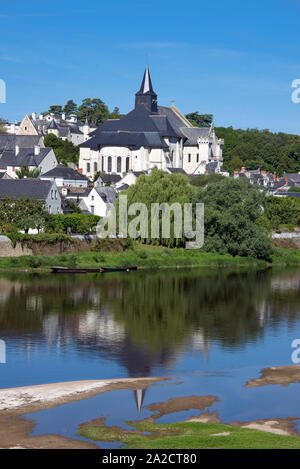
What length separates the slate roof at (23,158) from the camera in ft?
236

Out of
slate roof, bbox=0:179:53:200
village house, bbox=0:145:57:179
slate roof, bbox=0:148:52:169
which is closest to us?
slate roof, bbox=0:179:53:200

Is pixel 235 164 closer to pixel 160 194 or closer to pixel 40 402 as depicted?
pixel 160 194

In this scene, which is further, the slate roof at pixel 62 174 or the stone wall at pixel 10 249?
the slate roof at pixel 62 174

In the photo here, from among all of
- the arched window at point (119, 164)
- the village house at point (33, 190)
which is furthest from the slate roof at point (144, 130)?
the village house at point (33, 190)

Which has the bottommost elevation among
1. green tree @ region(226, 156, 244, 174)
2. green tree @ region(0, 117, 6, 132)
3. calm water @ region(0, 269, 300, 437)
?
calm water @ region(0, 269, 300, 437)

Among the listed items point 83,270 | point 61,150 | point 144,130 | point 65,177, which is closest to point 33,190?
point 83,270

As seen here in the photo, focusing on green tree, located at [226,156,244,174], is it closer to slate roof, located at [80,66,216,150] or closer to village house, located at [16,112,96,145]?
slate roof, located at [80,66,216,150]

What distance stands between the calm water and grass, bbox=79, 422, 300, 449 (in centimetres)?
64

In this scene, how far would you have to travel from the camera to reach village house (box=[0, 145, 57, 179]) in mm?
71688

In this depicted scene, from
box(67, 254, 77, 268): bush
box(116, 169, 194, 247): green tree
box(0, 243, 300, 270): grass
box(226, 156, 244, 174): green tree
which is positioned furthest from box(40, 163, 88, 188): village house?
box(226, 156, 244, 174): green tree

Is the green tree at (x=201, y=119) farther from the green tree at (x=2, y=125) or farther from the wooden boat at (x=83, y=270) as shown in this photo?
the wooden boat at (x=83, y=270)

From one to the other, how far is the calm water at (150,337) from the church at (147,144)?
3708cm

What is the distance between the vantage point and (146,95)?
88938 millimetres
